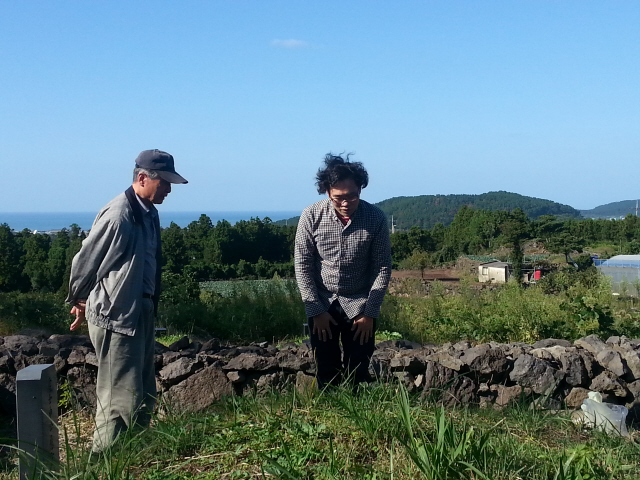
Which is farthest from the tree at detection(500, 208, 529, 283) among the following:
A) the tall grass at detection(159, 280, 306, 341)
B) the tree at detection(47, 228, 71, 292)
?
the tall grass at detection(159, 280, 306, 341)

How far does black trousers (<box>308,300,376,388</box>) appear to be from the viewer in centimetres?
447

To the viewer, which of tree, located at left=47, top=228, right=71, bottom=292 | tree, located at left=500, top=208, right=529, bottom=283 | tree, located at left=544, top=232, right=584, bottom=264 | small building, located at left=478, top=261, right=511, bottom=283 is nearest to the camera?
tree, located at left=47, top=228, right=71, bottom=292

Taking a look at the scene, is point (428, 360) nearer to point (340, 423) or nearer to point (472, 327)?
point (340, 423)

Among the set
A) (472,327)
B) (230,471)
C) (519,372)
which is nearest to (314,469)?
(230,471)

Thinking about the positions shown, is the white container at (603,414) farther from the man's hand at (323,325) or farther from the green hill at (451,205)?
the green hill at (451,205)

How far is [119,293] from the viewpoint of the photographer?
154 inches

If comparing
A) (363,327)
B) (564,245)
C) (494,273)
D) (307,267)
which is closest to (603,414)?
Result: (363,327)

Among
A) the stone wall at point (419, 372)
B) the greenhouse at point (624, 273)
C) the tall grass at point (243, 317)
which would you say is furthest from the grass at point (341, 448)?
the greenhouse at point (624, 273)

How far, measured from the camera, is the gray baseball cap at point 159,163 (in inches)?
159

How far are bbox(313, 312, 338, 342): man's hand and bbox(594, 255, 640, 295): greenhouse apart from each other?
11.0 meters

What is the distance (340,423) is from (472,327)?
554 cm

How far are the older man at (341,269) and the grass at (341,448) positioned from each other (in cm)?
63

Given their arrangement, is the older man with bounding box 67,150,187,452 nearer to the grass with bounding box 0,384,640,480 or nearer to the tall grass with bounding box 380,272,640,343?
the grass with bounding box 0,384,640,480

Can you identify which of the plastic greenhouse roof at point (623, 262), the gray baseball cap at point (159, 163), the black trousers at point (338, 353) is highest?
the gray baseball cap at point (159, 163)
